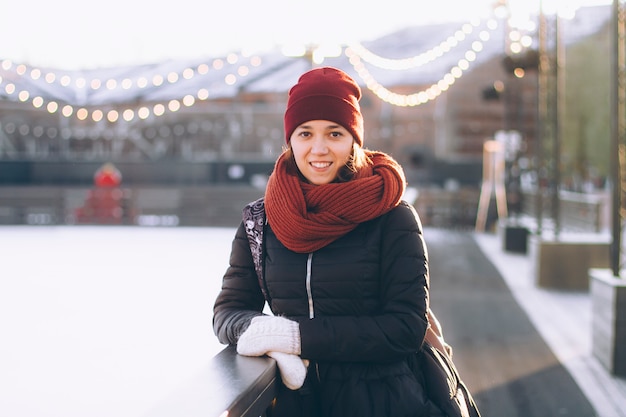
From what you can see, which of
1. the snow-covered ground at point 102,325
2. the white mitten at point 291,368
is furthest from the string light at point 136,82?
the white mitten at point 291,368

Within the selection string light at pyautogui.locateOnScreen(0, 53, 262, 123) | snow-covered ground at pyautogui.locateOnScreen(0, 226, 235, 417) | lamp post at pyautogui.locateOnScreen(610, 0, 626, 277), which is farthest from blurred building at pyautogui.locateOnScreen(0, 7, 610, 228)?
lamp post at pyautogui.locateOnScreen(610, 0, 626, 277)

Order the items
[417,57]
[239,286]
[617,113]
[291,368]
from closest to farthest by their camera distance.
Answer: [291,368], [239,286], [617,113], [417,57]

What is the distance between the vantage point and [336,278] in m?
2.07

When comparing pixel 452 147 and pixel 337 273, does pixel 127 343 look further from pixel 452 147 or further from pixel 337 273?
pixel 452 147

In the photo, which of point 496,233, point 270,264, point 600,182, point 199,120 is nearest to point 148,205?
point 496,233

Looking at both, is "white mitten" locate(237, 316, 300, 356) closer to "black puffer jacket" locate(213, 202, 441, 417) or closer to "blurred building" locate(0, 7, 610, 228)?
"black puffer jacket" locate(213, 202, 441, 417)

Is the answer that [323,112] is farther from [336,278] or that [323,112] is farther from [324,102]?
[336,278]

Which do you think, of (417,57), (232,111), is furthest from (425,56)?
(232,111)

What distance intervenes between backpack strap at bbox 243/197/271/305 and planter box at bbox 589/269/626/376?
154 inches

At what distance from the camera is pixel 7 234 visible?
17125 mm

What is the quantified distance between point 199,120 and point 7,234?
64.2 feet

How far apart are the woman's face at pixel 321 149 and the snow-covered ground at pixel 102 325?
62cm

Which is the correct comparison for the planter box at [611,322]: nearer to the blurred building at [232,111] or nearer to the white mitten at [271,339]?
the blurred building at [232,111]

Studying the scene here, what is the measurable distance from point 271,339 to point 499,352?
4518 millimetres
